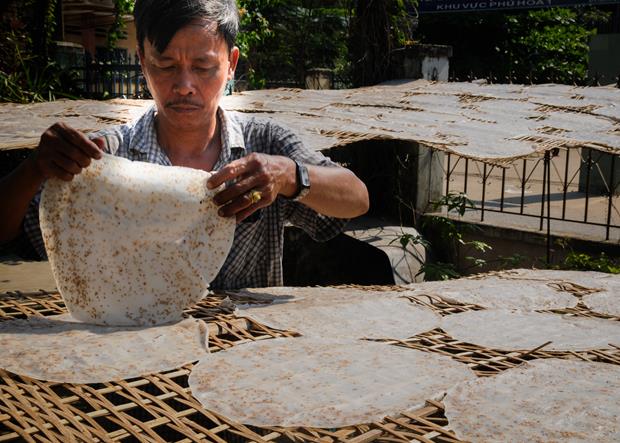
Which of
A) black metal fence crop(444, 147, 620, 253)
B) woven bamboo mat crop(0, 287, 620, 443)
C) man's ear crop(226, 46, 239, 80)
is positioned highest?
man's ear crop(226, 46, 239, 80)

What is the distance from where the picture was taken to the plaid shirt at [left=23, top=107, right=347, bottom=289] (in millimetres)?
2203

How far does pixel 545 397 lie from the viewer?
1247 mm

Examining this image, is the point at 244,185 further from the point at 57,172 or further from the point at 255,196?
the point at 57,172

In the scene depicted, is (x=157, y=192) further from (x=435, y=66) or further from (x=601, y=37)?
(x=601, y=37)

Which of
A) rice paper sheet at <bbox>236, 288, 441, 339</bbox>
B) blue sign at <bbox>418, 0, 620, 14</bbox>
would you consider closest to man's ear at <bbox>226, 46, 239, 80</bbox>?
rice paper sheet at <bbox>236, 288, 441, 339</bbox>

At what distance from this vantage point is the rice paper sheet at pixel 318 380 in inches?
45.8

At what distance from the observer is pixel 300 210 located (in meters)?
2.38

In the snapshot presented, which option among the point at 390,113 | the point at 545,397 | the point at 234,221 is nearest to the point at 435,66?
the point at 390,113

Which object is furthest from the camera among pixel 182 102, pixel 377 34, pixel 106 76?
pixel 106 76

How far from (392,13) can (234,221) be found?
5.79 metres

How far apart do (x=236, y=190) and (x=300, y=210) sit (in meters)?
0.71

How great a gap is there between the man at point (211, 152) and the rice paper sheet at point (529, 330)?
1.92 ft

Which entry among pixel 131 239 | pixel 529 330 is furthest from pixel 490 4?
pixel 131 239

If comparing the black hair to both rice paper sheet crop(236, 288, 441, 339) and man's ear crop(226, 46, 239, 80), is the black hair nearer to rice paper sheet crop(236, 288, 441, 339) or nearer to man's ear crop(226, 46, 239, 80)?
man's ear crop(226, 46, 239, 80)
